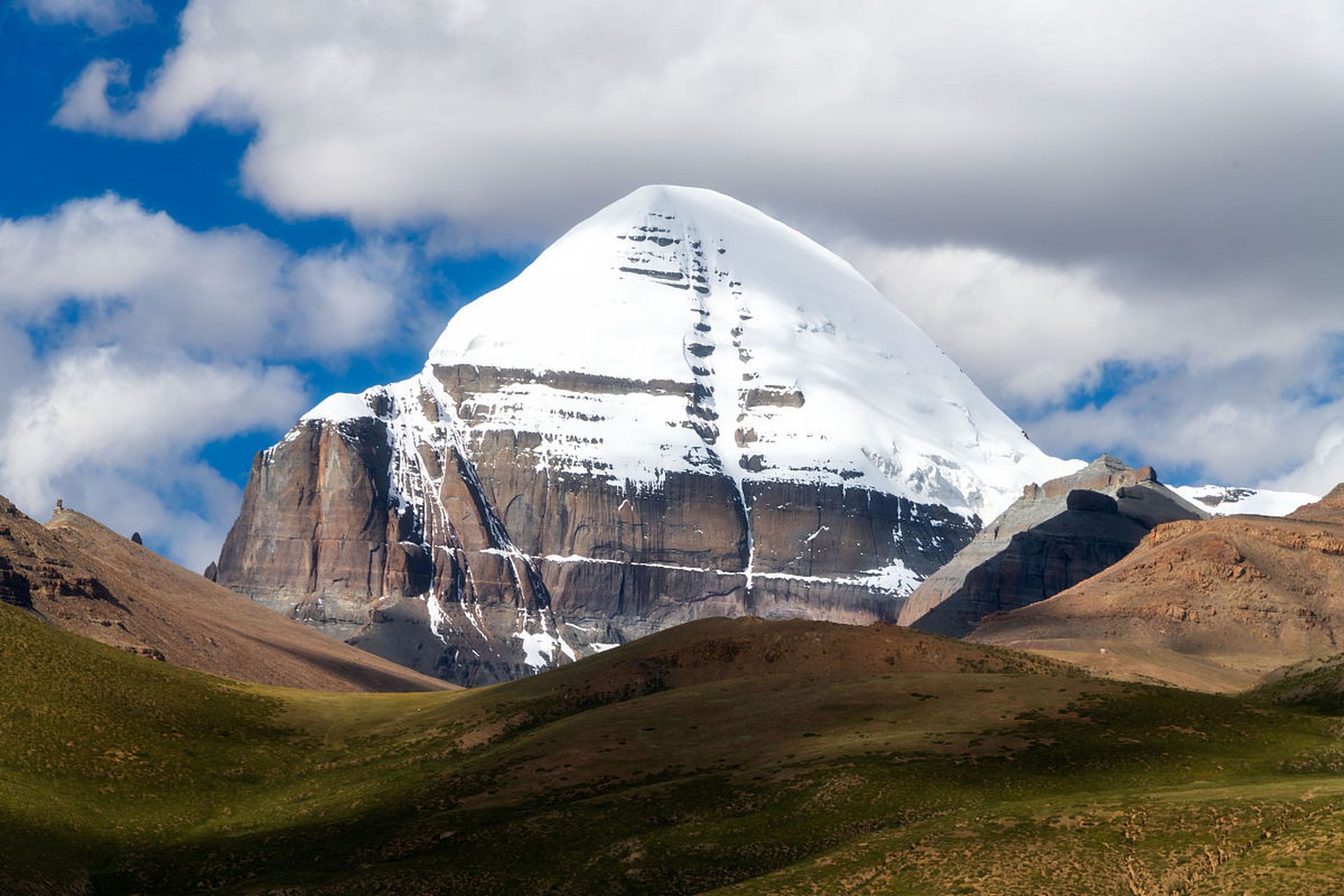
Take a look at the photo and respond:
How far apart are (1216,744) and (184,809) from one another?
6260cm

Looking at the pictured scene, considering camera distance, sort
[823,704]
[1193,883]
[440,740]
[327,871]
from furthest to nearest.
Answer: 1. [440,740]
2. [823,704]
3. [327,871]
4. [1193,883]

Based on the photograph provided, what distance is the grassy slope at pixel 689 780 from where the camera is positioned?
74.2 metres

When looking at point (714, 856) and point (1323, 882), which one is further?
point (714, 856)

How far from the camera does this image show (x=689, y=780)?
345ft

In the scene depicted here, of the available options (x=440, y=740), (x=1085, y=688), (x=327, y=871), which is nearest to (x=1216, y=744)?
(x=1085, y=688)

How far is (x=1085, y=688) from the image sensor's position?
377 feet

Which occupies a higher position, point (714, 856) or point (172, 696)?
point (172, 696)

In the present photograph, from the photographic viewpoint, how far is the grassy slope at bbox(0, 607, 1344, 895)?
74188 mm

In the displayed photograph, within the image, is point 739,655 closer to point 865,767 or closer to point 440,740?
point 440,740

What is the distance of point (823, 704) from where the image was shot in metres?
121

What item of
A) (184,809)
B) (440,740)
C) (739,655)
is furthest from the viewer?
(739,655)

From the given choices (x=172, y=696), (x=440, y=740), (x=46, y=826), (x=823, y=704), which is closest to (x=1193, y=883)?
(x=823, y=704)

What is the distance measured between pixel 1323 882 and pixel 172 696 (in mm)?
94786

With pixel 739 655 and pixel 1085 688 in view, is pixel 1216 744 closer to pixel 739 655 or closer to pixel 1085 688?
pixel 1085 688
